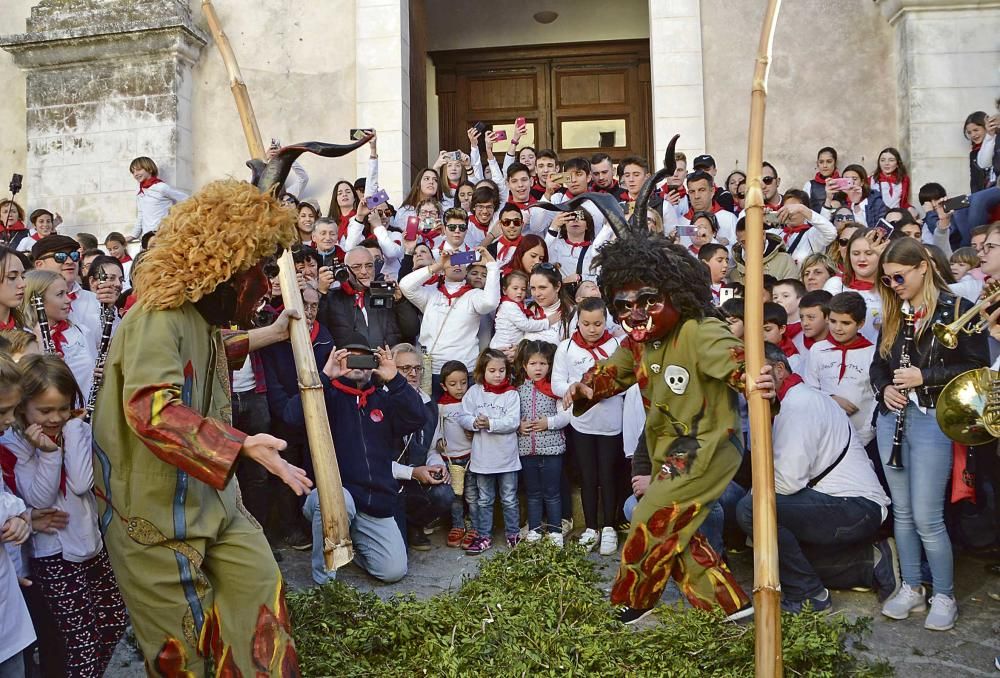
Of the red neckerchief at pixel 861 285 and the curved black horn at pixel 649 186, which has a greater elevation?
the curved black horn at pixel 649 186

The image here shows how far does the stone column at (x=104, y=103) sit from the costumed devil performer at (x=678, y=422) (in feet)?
28.1

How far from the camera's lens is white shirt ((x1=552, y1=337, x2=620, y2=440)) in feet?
19.8

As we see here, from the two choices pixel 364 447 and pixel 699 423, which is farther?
pixel 364 447

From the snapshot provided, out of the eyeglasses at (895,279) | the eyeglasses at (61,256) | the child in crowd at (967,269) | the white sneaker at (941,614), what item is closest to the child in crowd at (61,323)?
the eyeglasses at (61,256)

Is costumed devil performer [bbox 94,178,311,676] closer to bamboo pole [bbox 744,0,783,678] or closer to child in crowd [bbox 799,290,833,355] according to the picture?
bamboo pole [bbox 744,0,783,678]

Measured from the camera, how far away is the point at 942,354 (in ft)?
15.3

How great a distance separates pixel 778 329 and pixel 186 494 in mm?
3851

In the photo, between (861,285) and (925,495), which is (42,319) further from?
(861,285)

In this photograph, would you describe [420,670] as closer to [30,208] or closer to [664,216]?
[664,216]

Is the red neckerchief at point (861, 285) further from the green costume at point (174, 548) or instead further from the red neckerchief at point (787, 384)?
the green costume at point (174, 548)

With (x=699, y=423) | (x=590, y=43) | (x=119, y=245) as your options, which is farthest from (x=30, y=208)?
(x=699, y=423)

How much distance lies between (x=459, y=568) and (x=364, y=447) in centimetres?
94

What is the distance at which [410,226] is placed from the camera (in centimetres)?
844

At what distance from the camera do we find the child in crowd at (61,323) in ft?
16.3
